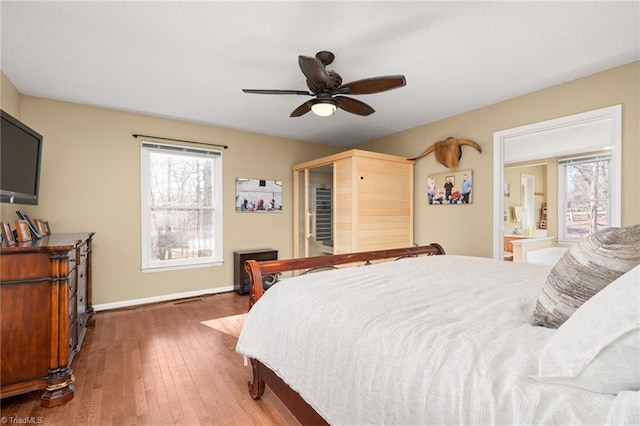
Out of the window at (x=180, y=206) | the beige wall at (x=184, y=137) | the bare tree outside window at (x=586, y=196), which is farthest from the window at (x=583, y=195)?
the window at (x=180, y=206)

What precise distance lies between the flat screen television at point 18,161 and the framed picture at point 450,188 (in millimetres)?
4277

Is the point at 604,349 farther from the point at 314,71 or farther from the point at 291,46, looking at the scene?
the point at 291,46

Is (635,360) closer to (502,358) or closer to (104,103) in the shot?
(502,358)

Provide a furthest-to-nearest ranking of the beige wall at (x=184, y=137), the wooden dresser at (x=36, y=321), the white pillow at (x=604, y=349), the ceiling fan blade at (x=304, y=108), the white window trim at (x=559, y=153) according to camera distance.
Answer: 1. the beige wall at (x=184, y=137)
2. the white window trim at (x=559, y=153)
3. the ceiling fan blade at (x=304, y=108)
4. the wooden dresser at (x=36, y=321)
5. the white pillow at (x=604, y=349)

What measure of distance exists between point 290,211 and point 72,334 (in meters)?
3.39

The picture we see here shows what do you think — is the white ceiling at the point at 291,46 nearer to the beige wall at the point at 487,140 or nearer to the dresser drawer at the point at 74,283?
the beige wall at the point at 487,140

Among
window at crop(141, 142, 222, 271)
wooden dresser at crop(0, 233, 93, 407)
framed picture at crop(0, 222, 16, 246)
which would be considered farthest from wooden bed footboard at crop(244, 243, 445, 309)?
window at crop(141, 142, 222, 271)

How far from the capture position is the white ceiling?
1899 mm

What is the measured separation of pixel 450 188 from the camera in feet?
13.0

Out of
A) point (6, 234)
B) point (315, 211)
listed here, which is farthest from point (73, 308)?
point (315, 211)

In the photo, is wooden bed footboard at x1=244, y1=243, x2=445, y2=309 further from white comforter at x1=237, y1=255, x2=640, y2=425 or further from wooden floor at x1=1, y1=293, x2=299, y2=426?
wooden floor at x1=1, y1=293, x2=299, y2=426

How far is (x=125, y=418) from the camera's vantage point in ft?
5.60

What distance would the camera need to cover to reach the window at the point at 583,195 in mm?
3468

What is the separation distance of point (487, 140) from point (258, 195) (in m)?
3.30
